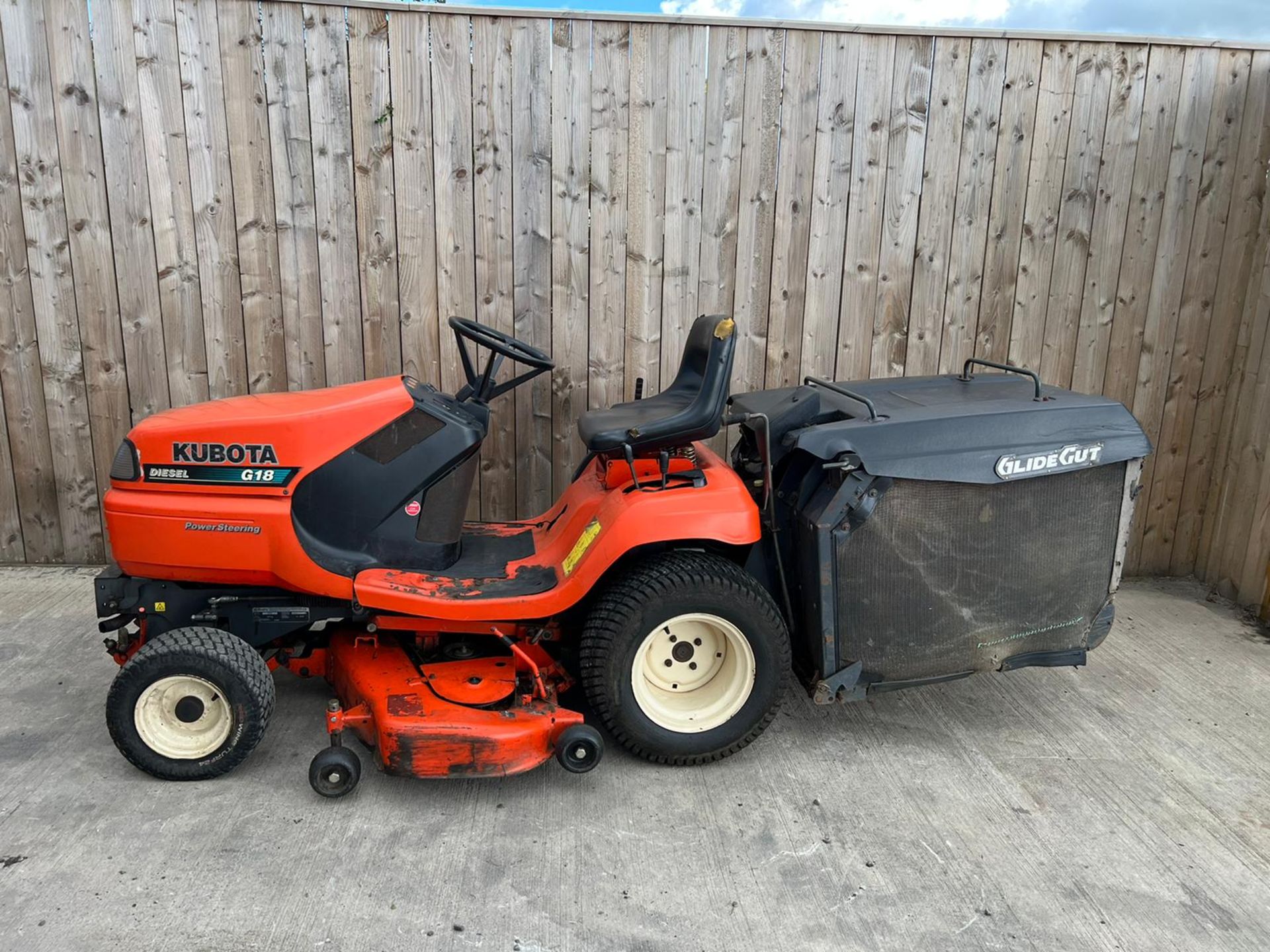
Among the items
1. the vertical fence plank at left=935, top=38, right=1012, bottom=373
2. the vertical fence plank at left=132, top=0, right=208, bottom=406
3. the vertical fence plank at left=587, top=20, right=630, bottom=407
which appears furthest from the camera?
the vertical fence plank at left=935, top=38, right=1012, bottom=373

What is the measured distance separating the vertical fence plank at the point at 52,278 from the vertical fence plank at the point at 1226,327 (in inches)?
194

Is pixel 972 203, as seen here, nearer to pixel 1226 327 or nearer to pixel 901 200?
pixel 901 200

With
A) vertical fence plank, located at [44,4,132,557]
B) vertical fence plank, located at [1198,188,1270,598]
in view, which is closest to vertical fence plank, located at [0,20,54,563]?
vertical fence plank, located at [44,4,132,557]

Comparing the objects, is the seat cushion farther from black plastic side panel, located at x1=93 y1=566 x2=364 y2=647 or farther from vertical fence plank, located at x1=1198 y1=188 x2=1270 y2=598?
vertical fence plank, located at x1=1198 y1=188 x2=1270 y2=598

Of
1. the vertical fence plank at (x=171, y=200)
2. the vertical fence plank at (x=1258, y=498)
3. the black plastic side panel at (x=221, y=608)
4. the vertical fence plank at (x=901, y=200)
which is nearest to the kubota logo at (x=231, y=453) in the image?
the black plastic side panel at (x=221, y=608)

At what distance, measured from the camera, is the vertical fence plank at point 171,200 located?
12.5 ft

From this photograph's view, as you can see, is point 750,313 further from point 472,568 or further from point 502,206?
point 472,568

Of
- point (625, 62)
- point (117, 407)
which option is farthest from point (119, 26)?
point (625, 62)

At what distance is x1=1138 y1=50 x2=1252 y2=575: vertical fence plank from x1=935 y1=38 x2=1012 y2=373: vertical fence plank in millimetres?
913

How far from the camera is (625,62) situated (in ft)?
12.9

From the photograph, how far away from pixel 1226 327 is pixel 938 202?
4.75ft

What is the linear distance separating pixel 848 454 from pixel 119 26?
3.29 m

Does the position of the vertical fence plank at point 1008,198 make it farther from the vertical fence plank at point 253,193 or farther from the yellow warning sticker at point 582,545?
the vertical fence plank at point 253,193

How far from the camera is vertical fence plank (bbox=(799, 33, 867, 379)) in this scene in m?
3.99
